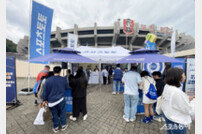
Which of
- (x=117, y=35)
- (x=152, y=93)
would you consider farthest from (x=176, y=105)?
(x=117, y=35)

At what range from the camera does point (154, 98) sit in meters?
2.21

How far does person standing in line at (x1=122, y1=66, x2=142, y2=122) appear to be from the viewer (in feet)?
7.82

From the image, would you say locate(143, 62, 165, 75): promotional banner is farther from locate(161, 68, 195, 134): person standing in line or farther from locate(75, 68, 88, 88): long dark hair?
locate(75, 68, 88, 88): long dark hair

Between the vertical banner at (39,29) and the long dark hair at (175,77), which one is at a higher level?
the vertical banner at (39,29)

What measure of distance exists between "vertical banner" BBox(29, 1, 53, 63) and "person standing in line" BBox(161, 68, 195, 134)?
6.12 m

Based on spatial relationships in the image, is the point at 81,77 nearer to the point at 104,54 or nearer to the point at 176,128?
the point at 176,128

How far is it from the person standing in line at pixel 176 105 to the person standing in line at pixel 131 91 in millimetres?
1074

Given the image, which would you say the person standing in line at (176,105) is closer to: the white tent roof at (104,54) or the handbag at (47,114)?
the handbag at (47,114)

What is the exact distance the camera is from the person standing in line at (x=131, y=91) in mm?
2385

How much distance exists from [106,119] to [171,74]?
2365mm

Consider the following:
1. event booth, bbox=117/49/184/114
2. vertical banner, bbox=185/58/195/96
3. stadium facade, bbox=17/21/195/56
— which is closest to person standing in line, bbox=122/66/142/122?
event booth, bbox=117/49/184/114

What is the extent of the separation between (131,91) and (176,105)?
49.5 inches

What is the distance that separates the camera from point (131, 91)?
7.85 ft

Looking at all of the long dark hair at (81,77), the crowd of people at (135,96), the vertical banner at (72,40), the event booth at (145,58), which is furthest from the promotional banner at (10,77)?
the event booth at (145,58)
